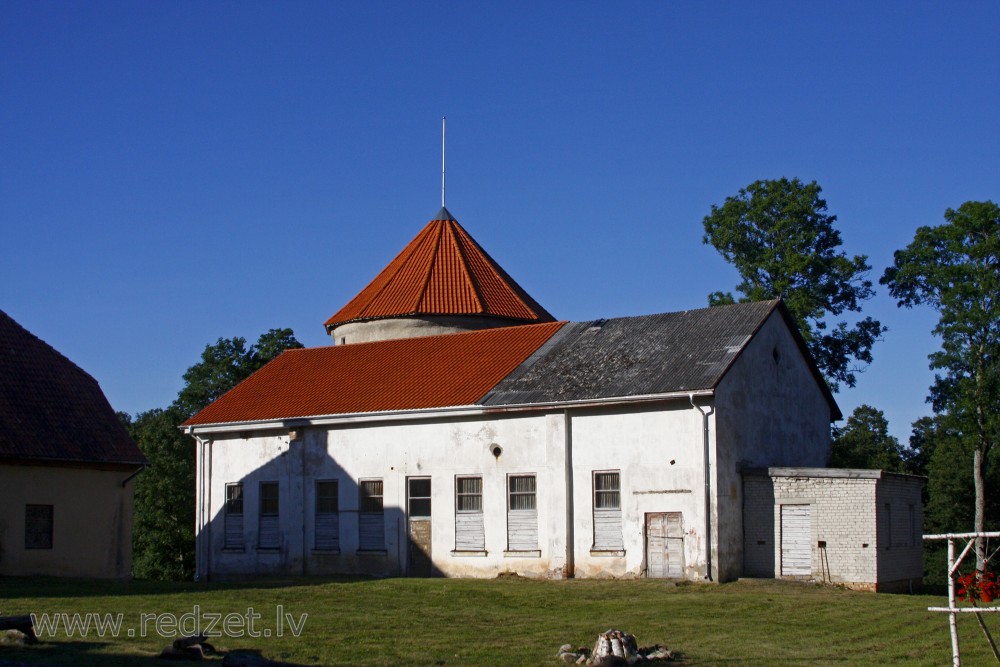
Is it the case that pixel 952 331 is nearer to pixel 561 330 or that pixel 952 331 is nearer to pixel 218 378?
pixel 561 330

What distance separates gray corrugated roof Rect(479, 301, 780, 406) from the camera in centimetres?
2684

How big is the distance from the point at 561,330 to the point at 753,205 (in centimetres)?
1617

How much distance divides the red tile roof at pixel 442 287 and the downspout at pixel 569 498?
11.3m

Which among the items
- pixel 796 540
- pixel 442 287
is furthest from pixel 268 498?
pixel 796 540

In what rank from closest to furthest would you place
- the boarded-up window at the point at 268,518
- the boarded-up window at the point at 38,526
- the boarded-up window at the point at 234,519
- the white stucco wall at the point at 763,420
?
the white stucco wall at the point at 763,420 < the boarded-up window at the point at 38,526 < the boarded-up window at the point at 268,518 < the boarded-up window at the point at 234,519

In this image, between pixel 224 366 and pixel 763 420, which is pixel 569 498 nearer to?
pixel 763 420

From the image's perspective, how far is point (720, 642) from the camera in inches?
635

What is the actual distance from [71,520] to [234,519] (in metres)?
4.55

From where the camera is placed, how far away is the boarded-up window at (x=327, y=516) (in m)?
30.7

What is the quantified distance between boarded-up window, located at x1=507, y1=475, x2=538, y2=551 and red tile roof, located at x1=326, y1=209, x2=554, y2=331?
35.9 feet

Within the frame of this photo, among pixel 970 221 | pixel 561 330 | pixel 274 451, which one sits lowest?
pixel 274 451

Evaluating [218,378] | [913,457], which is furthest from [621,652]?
[913,457]

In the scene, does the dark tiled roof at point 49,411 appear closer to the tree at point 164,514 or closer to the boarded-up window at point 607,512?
the boarded-up window at point 607,512

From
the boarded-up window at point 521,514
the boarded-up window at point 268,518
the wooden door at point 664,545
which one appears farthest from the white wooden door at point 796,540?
the boarded-up window at point 268,518
